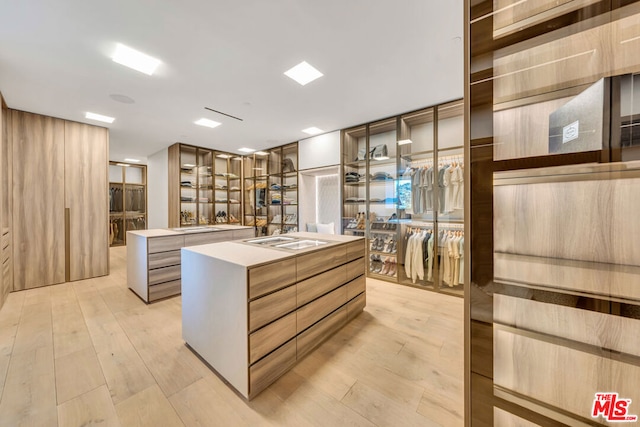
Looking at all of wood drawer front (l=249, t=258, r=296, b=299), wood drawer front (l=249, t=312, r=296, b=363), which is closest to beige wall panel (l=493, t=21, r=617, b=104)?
wood drawer front (l=249, t=258, r=296, b=299)

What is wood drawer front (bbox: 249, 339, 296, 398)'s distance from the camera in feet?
4.88

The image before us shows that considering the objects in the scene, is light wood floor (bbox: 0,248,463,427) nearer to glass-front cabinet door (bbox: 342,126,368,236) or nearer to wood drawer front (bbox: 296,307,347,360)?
wood drawer front (bbox: 296,307,347,360)

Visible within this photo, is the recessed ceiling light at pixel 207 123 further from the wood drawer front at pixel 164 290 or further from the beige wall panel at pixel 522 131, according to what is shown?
the beige wall panel at pixel 522 131

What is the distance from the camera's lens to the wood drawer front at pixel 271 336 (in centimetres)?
148

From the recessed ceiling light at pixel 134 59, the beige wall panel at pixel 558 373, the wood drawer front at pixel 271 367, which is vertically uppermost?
the recessed ceiling light at pixel 134 59

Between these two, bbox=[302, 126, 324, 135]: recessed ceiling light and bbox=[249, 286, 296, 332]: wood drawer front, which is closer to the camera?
bbox=[249, 286, 296, 332]: wood drawer front

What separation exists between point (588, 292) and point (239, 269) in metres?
1.56

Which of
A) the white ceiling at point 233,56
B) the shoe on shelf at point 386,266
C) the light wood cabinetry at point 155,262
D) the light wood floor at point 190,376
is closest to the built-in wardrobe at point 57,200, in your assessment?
the white ceiling at point 233,56

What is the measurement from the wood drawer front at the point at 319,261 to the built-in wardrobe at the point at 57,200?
172 inches

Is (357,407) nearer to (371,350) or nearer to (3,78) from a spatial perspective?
(371,350)

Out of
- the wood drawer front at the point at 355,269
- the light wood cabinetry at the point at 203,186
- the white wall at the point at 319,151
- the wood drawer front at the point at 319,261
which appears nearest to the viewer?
the wood drawer front at the point at 319,261

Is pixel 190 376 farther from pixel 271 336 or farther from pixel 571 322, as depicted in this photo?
pixel 571 322

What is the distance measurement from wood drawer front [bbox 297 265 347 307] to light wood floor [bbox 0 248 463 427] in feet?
1.61

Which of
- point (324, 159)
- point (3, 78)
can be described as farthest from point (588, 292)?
point (3, 78)
